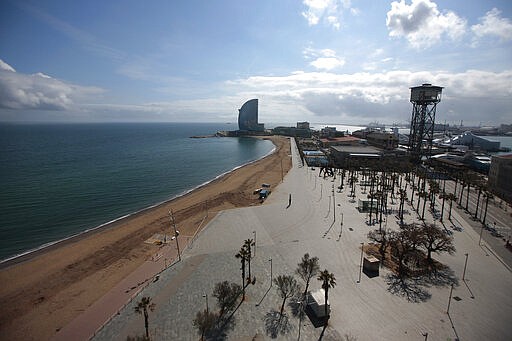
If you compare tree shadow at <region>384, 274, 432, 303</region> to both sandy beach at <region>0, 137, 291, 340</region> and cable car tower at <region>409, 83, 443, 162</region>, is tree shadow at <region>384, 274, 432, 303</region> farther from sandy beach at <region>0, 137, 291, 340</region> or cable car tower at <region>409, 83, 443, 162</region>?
cable car tower at <region>409, 83, 443, 162</region>

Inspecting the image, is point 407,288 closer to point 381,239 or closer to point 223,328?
point 381,239

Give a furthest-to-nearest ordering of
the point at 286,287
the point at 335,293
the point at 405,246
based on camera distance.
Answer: the point at 405,246
the point at 335,293
the point at 286,287

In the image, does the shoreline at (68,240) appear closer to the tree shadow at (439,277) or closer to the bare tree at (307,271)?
the bare tree at (307,271)

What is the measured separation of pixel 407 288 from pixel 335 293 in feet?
18.6

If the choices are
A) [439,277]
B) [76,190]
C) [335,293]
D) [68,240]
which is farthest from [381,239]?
[76,190]

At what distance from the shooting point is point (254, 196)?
47.9 meters

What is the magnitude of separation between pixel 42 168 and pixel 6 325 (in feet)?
206

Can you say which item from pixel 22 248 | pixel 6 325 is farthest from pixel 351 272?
pixel 22 248

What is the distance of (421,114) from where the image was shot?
254 ft

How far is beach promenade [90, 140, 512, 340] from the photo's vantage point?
1616 centimetres

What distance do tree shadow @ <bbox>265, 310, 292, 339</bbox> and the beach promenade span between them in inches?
2.4

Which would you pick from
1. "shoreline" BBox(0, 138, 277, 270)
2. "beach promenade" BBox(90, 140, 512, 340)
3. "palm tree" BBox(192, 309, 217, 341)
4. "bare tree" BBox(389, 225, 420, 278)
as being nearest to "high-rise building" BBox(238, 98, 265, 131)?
"shoreline" BBox(0, 138, 277, 270)

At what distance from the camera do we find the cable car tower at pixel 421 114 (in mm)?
75312

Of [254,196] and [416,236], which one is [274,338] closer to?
[416,236]
